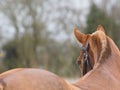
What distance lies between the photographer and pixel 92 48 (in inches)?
157

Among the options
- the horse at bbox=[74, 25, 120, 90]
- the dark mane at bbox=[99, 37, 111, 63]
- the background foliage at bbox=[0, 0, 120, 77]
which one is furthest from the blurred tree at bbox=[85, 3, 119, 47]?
the dark mane at bbox=[99, 37, 111, 63]

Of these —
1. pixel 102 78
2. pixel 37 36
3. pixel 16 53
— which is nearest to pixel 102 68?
pixel 102 78

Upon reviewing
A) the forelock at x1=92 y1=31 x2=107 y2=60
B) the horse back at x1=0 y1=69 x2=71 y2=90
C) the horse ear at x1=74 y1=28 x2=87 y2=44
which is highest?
the horse back at x1=0 y1=69 x2=71 y2=90

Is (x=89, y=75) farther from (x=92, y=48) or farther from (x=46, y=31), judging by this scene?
(x=46, y=31)

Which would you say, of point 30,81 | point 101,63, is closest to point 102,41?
point 101,63

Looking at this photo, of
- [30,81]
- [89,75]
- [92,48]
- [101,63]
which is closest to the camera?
[30,81]

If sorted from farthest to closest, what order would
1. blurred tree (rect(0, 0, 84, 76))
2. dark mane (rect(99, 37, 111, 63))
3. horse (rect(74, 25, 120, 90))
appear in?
1. blurred tree (rect(0, 0, 84, 76))
2. dark mane (rect(99, 37, 111, 63))
3. horse (rect(74, 25, 120, 90))

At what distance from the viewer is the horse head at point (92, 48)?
12.0 feet

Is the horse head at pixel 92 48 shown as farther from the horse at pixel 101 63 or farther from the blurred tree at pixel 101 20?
the blurred tree at pixel 101 20

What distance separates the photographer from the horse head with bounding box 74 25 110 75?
3.67m

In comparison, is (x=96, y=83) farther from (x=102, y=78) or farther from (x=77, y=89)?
(x=77, y=89)

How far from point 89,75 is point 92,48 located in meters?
0.77

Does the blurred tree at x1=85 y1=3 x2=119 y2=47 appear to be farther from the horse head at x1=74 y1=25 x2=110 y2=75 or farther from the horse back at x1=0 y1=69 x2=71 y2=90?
the horse back at x1=0 y1=69 x2=71 y2=90

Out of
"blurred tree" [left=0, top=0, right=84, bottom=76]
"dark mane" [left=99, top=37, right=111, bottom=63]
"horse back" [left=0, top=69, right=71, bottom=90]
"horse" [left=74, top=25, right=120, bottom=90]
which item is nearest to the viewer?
"horse back" [left=0, top=69, right=71, bottom=90]
